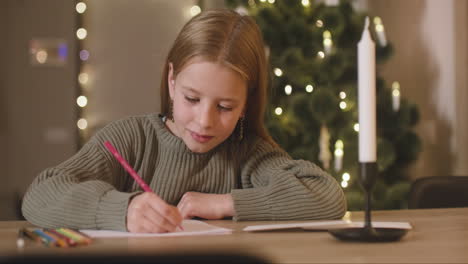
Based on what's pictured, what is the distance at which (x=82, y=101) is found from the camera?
3459 mm

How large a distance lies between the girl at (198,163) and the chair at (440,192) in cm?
35

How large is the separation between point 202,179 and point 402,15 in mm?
2261

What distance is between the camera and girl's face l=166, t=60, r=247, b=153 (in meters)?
1.23

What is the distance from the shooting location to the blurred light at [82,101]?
3451 mm

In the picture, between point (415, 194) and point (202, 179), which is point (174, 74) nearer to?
point (202, 179)

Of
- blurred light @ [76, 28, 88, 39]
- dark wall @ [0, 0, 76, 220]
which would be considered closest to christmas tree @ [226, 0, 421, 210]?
blurred light @ [76, 28, 88, 39]

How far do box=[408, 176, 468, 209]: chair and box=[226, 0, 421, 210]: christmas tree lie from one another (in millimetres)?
1175

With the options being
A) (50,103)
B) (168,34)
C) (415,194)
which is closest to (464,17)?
(168,34)

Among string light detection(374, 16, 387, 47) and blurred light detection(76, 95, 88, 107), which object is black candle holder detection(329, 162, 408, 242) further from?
blurred light detection(76, 95, 88, 107)

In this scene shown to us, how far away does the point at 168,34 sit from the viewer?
11.6ft

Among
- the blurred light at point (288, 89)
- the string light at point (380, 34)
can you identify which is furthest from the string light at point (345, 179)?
the string light at point (380, 34)

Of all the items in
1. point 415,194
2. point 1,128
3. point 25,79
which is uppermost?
point 25,79

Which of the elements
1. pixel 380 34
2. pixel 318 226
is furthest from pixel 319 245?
pixel 380 34

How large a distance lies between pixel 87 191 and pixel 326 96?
1770 millimetres
